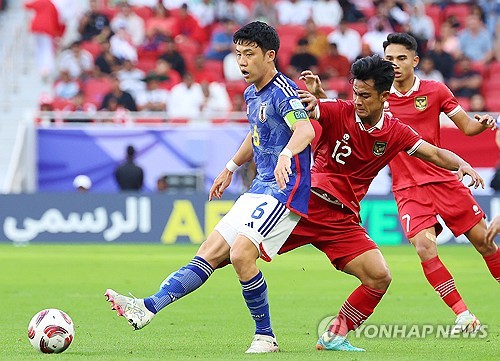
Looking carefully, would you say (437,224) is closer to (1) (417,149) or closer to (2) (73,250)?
(1) (417,149)

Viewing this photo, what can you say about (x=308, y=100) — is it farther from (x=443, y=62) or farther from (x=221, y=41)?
(x=221, y=41)

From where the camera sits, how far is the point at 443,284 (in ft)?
32.4

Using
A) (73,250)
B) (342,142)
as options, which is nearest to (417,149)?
(342,142)

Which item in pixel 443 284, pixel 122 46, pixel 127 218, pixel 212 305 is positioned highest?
pixel 443 284

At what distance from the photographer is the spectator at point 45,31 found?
2567cm

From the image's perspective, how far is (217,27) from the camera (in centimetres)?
2645

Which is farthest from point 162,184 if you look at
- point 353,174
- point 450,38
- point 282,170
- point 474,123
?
point 282,170

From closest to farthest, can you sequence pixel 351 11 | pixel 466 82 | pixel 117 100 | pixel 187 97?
pixel 117 100
pixel 187 97
pixel 466 82
pixel 351 11

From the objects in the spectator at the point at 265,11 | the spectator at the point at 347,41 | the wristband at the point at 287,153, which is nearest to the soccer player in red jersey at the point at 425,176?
the wristband at the point at 287,153

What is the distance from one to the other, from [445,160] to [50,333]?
125 inches

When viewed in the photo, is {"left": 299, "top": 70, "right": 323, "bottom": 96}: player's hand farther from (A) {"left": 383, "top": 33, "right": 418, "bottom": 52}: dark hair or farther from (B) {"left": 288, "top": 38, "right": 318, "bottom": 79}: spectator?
(B) {"left": 288, "top": 38, "right": 318, "bottom": 79}: spectator

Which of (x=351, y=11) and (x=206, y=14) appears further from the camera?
(x=351, y=11)

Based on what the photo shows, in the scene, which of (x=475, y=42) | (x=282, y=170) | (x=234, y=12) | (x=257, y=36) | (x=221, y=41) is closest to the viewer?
(x=282, y=170)

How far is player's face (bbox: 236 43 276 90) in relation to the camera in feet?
26.7
